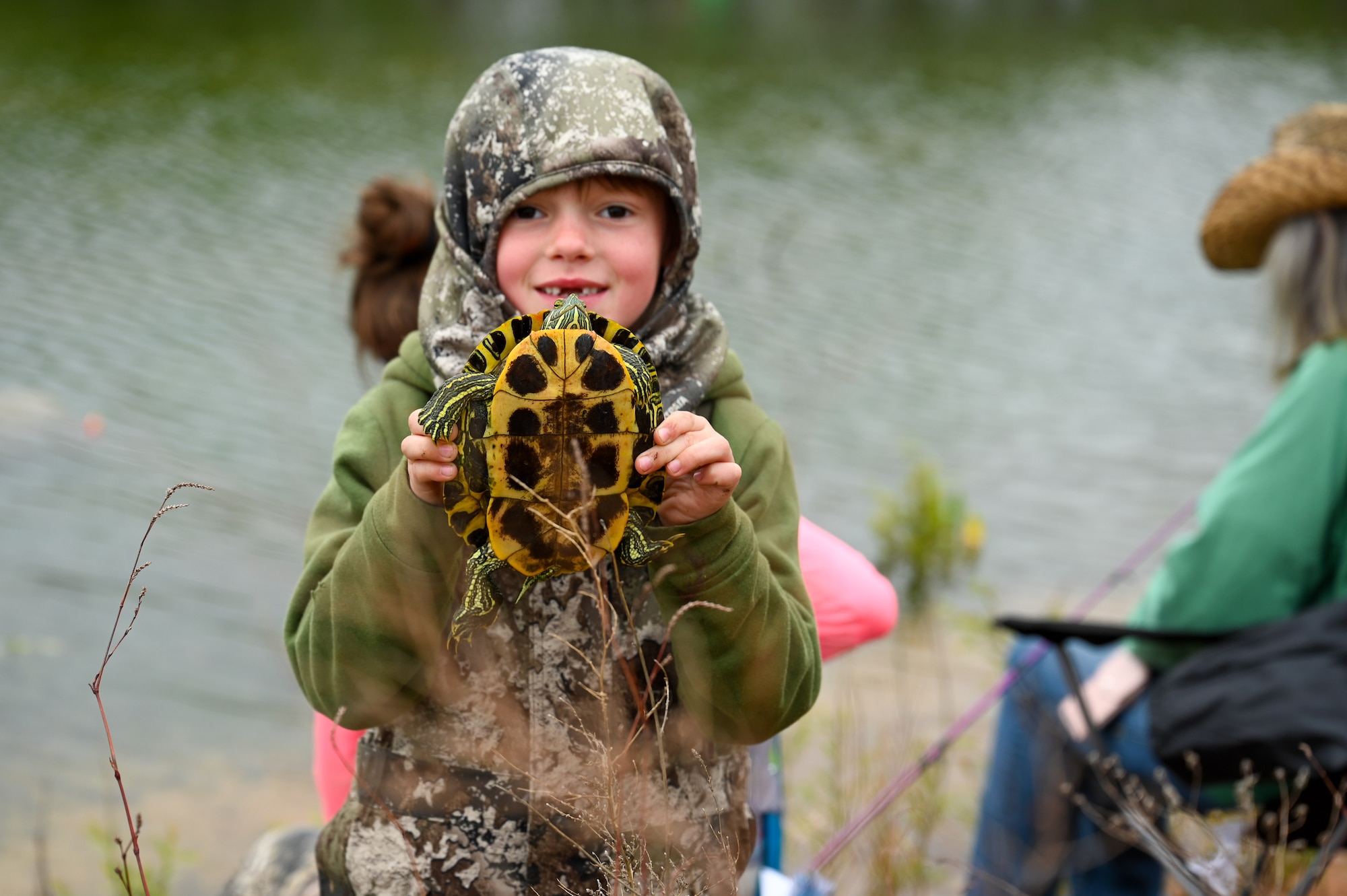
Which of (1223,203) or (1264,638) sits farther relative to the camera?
(1223,203)

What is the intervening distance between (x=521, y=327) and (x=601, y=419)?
155 mm

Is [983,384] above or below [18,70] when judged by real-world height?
below

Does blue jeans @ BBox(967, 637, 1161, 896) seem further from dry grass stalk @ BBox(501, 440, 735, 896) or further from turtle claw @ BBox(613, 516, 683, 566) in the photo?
turtle claw @ BBox(613, 516, 683, 566)

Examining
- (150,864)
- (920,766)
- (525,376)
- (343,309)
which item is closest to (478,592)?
(525,376)

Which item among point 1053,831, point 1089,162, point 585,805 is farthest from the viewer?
point 1089,162

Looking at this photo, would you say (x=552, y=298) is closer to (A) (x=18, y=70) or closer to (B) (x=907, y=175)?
(B) (x=907, y=175)

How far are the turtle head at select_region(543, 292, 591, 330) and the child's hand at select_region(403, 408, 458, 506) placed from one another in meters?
0.16

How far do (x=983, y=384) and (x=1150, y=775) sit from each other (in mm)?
4955

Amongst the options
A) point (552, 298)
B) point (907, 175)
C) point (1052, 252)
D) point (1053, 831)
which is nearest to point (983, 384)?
point (1052, 252)

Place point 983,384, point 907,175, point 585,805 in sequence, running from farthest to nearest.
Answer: point 907,175 < point 983,384 < point 585,805

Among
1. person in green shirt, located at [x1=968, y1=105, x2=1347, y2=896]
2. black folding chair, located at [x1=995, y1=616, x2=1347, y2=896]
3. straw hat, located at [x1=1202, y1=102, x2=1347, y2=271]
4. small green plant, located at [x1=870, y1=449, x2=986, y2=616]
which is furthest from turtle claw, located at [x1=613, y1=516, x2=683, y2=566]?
small green plant, located at [x1=870, y1=449, x2=986, y2=616]

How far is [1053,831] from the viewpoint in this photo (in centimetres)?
296

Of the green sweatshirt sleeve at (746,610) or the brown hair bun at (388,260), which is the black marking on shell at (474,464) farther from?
the brown hair bun at (388,260)

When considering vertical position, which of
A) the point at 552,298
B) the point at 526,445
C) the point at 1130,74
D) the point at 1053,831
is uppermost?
the point at 1130,74
